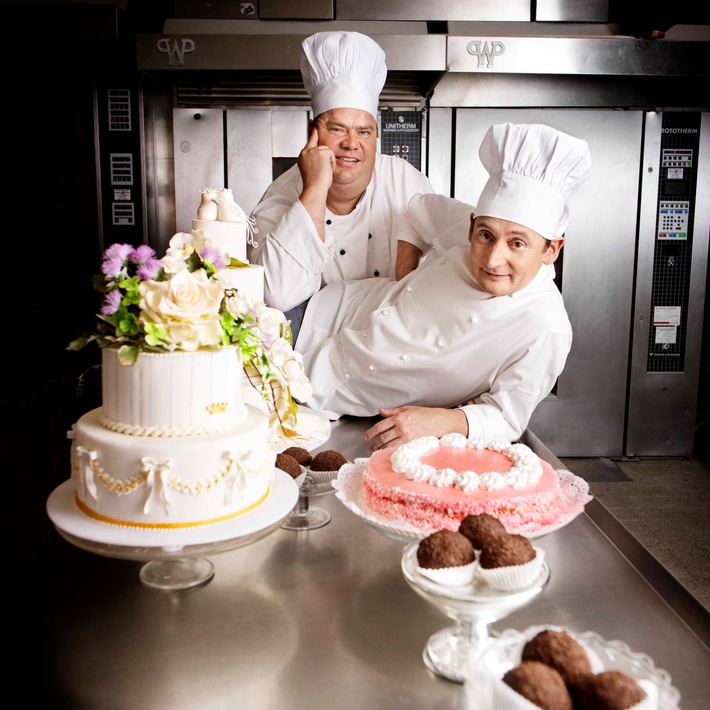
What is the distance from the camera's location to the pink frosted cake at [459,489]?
117cm

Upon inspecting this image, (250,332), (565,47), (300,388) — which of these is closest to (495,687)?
(250,332)

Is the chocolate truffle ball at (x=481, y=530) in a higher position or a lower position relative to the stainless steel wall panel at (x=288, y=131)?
lower

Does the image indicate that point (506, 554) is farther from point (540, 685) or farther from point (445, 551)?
point (540, 685)

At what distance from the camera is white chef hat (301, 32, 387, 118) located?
234cm

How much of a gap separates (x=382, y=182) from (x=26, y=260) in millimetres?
2114

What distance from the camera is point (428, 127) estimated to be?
375 centimetres

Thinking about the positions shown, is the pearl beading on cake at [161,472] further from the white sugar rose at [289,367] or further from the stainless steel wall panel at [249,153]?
the stainless steel wall panel at [249,153]

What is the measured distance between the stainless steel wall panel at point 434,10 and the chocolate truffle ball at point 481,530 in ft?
10.4

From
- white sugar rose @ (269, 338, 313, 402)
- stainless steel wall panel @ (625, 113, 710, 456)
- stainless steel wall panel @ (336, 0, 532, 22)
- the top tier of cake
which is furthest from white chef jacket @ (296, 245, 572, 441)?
stainless steel wall panel @ (625, 113, 710, 456)

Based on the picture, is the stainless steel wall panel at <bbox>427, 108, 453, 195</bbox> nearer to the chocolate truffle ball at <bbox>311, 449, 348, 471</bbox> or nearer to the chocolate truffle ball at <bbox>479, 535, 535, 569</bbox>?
the chocolate truffle ball at <bbox>311, 449, 348, 471</bbox>

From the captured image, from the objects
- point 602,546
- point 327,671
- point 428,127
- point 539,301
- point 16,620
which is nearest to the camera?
point 327,671

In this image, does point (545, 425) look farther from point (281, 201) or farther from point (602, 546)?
point (602, 546)

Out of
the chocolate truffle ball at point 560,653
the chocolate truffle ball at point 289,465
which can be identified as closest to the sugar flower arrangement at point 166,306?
the chocolate truffle ball at point 289,465

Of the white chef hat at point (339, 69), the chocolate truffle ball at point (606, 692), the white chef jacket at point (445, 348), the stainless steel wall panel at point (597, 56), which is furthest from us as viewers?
the stainless steel wall panel at point (597, 56)
